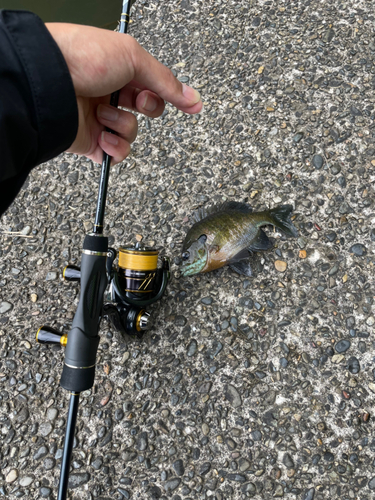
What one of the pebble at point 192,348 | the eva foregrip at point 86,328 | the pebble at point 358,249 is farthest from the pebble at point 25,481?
the pebble at point 358,249

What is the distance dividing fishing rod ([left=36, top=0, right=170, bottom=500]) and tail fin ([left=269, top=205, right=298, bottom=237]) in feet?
2.36

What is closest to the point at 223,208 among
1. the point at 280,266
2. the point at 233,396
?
the point at 280,266

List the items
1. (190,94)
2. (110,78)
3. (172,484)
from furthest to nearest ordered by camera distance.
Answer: (172,484)
(190,94)
(110,78)

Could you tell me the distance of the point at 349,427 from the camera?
1.87m

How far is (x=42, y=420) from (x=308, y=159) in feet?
7.49

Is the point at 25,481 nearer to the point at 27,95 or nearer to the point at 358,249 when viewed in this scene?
the point at 27,95

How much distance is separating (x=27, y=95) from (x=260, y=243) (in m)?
1.45

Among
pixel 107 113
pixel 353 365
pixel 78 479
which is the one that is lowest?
pixel 78 479

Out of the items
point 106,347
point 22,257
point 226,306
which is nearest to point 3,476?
point 106,347

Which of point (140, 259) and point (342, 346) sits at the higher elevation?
point (140, 259)

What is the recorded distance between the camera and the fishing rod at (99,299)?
1.41 metres

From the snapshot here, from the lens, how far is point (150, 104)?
1.76 meters

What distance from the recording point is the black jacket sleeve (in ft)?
3.59

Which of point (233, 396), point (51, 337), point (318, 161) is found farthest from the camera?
point (318, 161)
